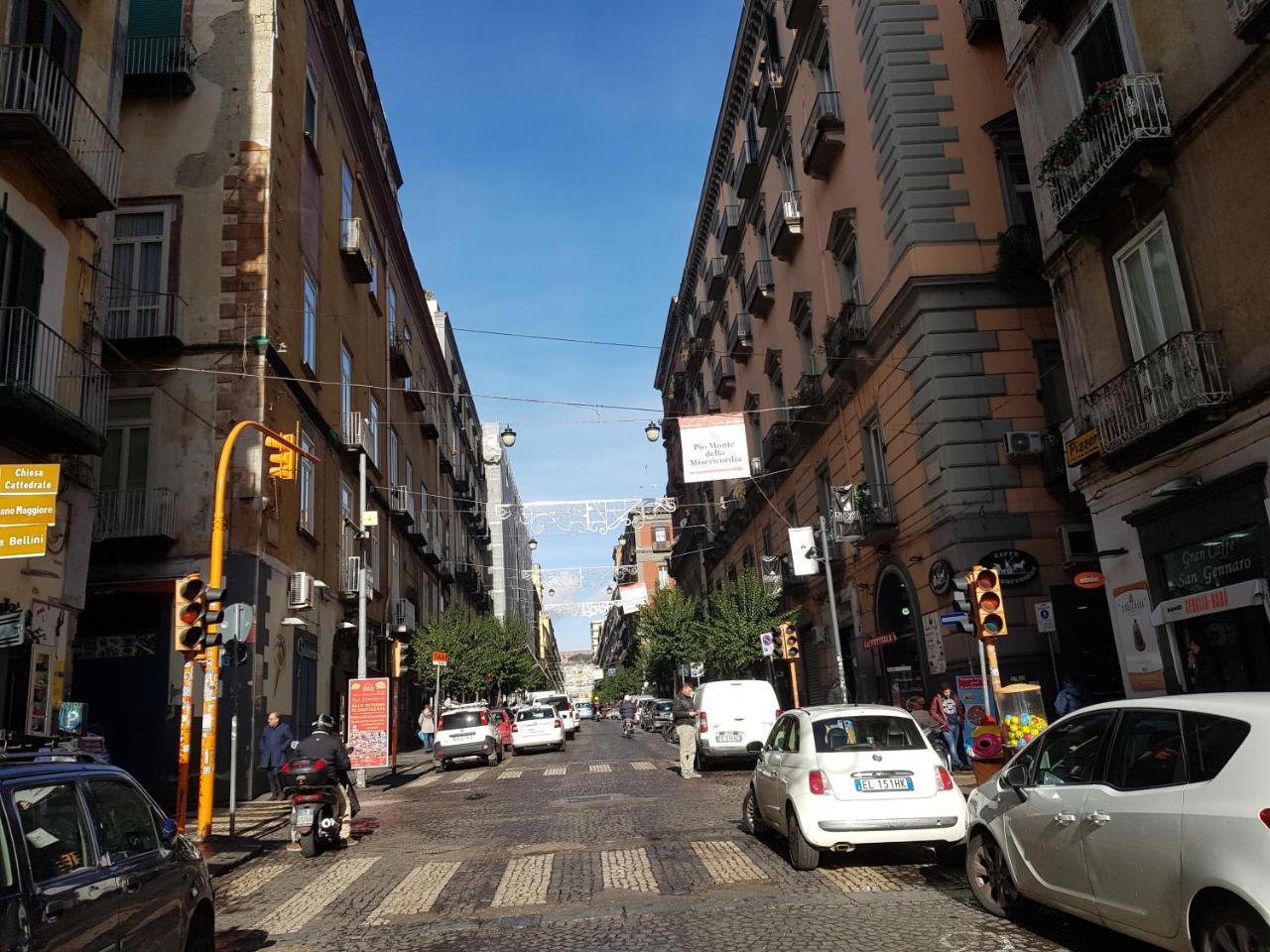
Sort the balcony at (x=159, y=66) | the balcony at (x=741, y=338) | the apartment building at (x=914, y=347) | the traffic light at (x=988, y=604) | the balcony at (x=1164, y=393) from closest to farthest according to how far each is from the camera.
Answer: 1. the balcony at (x=1164, y=393)
2. the traffic light at (x=988, y=604)
3. the apartment building at (x=914, y=347)
4. the balcony at (x=159, y=66)
5. the balcony at (x=741, y=338)

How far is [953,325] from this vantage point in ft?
65.0

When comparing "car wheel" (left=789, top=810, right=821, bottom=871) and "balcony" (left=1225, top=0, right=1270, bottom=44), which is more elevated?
"balcony" (left=1225, top=0, right=1270, bottom=44)

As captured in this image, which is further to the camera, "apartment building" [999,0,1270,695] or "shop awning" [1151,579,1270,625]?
"apartment building" [999,0,1270,695]

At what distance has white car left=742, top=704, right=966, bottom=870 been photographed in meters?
8.73

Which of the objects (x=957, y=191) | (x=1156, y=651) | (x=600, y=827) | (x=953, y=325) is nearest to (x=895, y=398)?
(x=953, y=325)

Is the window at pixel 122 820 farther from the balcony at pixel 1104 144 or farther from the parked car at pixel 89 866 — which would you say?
the balcony at pixel 1104 144

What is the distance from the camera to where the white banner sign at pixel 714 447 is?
71.7ft

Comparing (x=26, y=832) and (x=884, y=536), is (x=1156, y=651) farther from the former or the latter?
(x=26, y=832)

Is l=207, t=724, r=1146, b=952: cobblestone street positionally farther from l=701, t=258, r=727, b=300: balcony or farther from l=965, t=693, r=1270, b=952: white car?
l=701, t=258, r=727, b=300: balcony

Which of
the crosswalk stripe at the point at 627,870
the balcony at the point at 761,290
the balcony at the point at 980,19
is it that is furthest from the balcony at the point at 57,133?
the balcony at the point at 761,290

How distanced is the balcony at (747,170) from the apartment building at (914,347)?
241cm

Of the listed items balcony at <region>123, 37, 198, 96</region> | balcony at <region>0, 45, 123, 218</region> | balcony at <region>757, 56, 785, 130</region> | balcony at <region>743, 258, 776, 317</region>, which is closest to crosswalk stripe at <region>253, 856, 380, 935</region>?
balcony at <region>0, 45, 123, 218</region>

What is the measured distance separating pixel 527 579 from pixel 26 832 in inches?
4133

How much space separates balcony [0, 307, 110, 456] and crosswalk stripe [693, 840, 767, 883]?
9.23 metres
